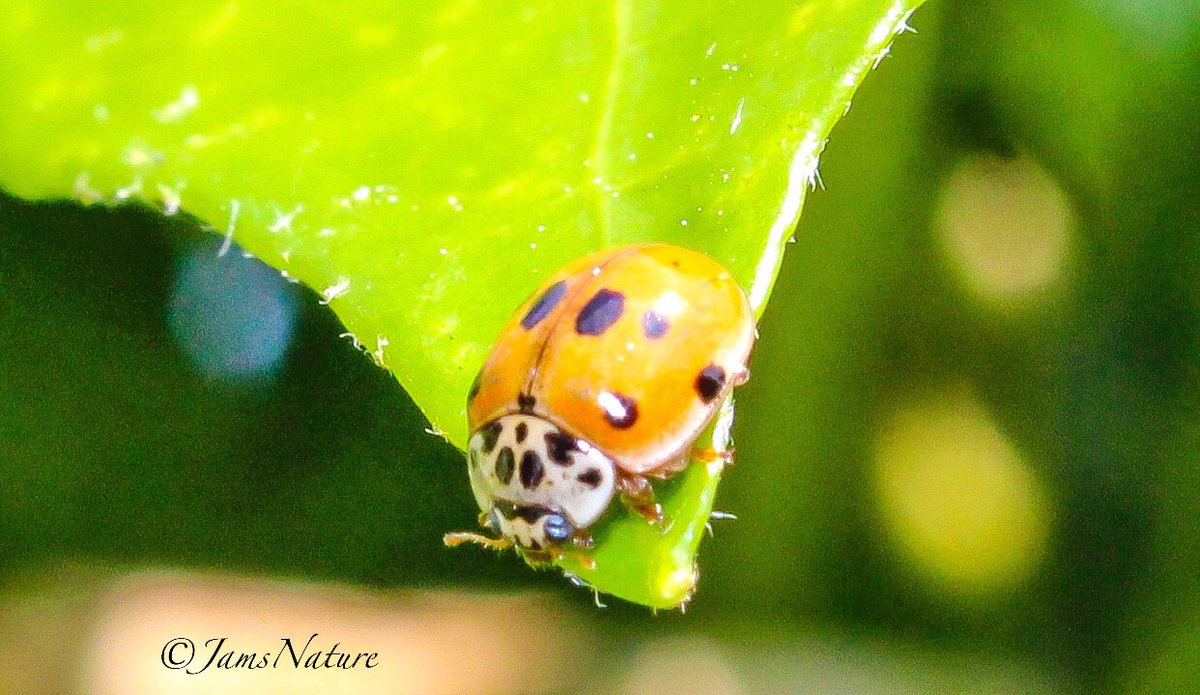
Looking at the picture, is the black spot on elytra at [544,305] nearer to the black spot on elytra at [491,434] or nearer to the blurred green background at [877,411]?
the black spot on elytra at [491,434]

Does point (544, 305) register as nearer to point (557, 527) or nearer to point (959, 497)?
point (557, 527)

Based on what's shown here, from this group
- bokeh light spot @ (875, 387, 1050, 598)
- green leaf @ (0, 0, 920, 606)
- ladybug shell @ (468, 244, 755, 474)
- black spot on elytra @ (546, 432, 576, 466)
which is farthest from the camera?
bokeh light spot @ (875, 387, 1050, 598)

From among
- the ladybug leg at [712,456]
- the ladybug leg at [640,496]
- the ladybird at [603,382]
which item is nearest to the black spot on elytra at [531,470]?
the ladybird at [603,382]

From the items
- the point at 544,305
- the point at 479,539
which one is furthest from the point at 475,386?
the point at 479,539

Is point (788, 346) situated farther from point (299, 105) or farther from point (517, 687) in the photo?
point (299, 105)

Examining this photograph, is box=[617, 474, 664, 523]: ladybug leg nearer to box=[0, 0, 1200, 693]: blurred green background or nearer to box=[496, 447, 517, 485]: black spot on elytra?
box=[496, 447, 517, 485]: black spot on elytra

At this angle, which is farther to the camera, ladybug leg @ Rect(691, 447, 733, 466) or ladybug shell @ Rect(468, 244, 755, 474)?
ladybug shell @ Rect(468, 244, 755, 474)

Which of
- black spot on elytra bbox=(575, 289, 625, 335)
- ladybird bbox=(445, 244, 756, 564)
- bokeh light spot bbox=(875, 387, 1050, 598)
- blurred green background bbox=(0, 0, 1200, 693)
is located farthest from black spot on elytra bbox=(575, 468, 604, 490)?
bokeh light spot bbox=(875, 387, 1050, 598)
